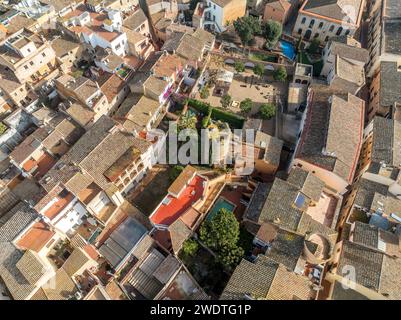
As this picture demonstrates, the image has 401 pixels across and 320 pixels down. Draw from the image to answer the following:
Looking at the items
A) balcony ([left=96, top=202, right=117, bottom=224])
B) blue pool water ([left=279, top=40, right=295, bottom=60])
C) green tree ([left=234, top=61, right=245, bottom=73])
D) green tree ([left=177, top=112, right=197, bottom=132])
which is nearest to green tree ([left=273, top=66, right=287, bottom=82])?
green tree ([left=234, top=61, right=245, bottom=73])

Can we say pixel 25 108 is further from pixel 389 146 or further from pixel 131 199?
pixel 389 146

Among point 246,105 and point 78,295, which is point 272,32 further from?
point 78,295

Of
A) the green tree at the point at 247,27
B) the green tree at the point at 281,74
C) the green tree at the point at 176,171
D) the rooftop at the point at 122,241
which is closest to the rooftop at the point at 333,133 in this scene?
the green tree at the point at 281,74

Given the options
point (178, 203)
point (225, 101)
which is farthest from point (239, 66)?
point (178, 203)

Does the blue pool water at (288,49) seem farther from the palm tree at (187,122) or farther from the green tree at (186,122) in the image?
the green tree at (186,122)
